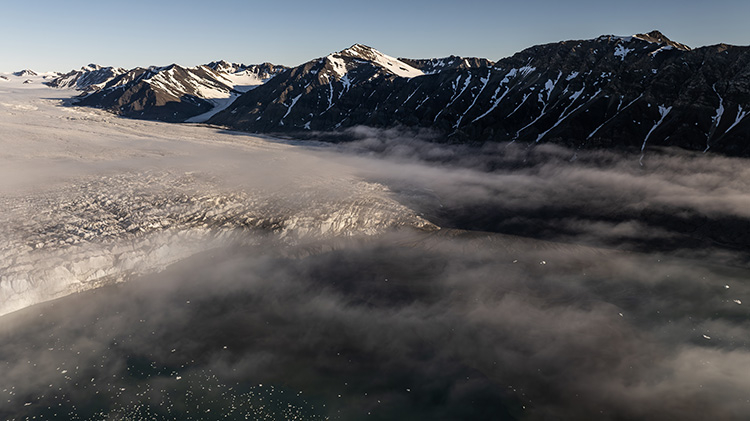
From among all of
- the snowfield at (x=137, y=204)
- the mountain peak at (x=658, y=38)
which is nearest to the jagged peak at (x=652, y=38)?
the mountain peak at (x=658, y=38)

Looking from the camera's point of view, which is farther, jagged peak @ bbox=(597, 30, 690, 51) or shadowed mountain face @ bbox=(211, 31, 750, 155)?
jagged peak @ bbox=(597, 30, 690, 51)

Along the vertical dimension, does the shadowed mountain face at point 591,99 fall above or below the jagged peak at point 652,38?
below

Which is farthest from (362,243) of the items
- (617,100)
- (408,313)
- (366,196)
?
(617,100)

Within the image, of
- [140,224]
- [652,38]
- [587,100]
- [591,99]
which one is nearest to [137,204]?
[140,224]

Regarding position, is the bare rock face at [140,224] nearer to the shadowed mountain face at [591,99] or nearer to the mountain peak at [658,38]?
the shadowed mountain face at [591,99]

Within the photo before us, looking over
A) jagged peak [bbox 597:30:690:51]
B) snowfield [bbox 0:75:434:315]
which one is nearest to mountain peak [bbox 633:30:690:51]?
jagged peak [bbox 597:30:690:51]

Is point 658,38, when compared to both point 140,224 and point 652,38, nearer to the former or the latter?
point 652,38

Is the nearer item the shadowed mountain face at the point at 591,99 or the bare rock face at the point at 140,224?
the bare rock face at the point at 140,224

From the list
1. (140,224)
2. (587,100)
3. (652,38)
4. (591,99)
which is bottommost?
(140,224)

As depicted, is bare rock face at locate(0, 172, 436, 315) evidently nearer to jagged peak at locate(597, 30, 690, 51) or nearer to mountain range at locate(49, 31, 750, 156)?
mountain range at locate(49, 31, 750, 156)
